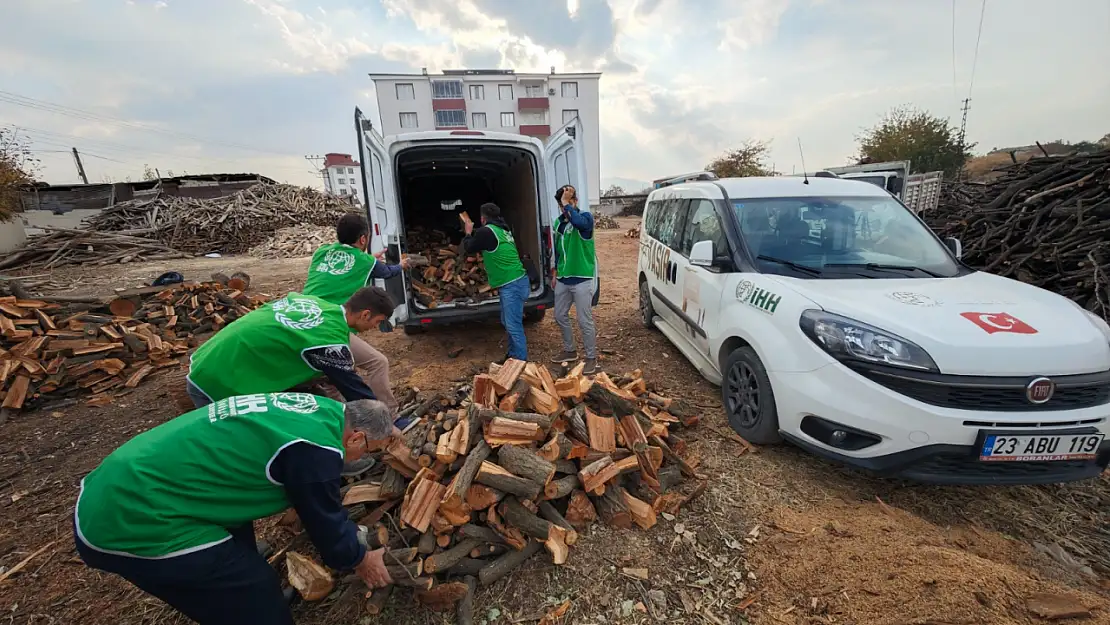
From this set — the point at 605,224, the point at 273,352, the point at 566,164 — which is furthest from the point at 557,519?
the point at 605,224

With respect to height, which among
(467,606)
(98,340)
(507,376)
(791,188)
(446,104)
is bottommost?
(467,606)

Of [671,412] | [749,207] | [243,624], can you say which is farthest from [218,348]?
[749,207]

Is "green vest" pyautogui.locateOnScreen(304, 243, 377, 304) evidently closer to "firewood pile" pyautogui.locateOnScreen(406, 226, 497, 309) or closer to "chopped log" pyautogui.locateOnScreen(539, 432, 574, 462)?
"firewood pile" pyautogui.locateOnScreen(406, 226, 497, 309)

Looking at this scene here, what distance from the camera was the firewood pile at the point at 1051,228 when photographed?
16.9 ft

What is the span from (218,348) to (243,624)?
4.14 ft

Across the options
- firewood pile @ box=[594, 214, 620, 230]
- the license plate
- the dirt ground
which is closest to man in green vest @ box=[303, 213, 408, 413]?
the dirt ground

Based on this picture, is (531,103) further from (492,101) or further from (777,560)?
(777,560)

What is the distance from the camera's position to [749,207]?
3670 mm

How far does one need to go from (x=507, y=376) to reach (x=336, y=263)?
72.9 inches

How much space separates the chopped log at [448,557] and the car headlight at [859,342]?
2.13m

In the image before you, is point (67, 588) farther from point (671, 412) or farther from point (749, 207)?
point (749, 207)

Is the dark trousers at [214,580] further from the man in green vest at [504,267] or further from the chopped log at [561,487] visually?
the man in green vest at [504,267]

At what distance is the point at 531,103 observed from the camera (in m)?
40.7

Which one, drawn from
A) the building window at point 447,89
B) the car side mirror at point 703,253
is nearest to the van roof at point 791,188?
the car side mirror at point 703,253
